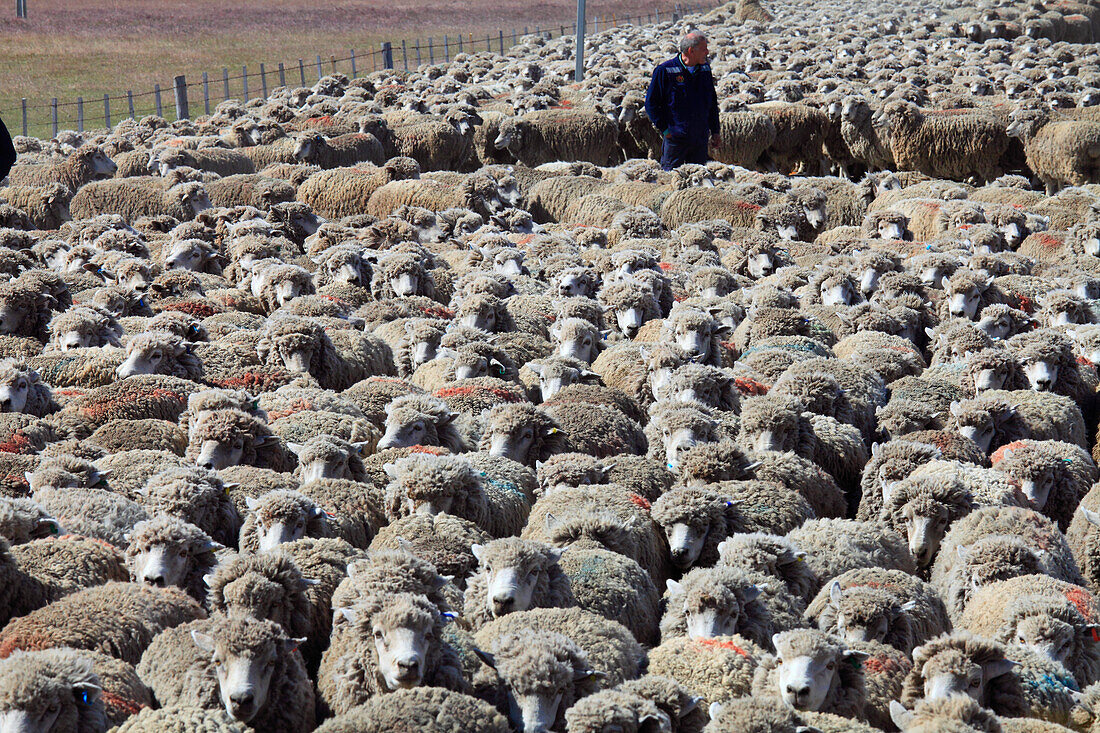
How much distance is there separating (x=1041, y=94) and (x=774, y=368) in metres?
14.8

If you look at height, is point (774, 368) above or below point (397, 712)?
below

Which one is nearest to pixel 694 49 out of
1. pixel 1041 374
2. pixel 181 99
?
pixel 1041 374

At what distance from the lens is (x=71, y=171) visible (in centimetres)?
1530

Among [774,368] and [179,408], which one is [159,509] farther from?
[774,368]

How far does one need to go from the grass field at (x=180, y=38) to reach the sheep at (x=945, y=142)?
16179 millimetres

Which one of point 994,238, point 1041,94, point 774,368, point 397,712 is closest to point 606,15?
point 1041,94

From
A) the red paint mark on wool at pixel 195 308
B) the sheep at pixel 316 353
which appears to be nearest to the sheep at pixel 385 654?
the sheep at pixel 316 353

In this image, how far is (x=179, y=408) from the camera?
7.23 m

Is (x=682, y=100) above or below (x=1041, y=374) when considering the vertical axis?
above

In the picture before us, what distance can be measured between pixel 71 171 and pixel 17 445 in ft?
33.0

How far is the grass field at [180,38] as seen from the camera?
3228cm

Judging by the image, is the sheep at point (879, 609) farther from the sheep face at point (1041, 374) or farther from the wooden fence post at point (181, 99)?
the wooden fence post at point (181, 99)

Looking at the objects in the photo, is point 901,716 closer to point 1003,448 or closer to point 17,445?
point 1003,448

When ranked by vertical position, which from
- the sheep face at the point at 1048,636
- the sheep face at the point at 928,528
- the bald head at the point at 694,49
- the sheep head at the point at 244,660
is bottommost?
the sheep face at the point at 928,528
